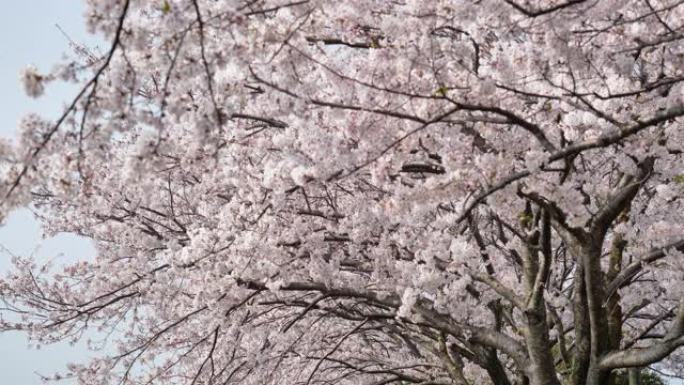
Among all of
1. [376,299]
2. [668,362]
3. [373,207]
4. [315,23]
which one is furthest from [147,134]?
[668,362]

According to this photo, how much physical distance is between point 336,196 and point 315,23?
3301mm

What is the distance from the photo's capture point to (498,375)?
26.0 feet

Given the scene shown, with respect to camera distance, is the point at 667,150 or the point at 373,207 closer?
the point at 667,150

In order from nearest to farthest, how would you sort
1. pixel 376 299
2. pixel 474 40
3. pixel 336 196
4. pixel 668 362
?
pixel 474 40 < pixel 376 299 < pixel 336 196 < pixel 668 362

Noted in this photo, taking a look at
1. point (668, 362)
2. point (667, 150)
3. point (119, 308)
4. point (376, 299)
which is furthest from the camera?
point (668, 362)

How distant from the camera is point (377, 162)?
5.33 m

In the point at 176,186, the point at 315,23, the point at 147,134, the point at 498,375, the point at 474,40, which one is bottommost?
the point at 147,134

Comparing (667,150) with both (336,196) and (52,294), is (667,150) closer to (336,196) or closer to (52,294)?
(336,196)

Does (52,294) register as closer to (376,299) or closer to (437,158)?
(376,299)

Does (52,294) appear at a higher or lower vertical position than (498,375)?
higher

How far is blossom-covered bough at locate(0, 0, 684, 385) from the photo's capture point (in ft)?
11.5

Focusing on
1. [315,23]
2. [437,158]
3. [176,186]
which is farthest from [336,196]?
[315,23]

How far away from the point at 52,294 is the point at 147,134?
6.60m

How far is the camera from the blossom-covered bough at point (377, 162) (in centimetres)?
350
